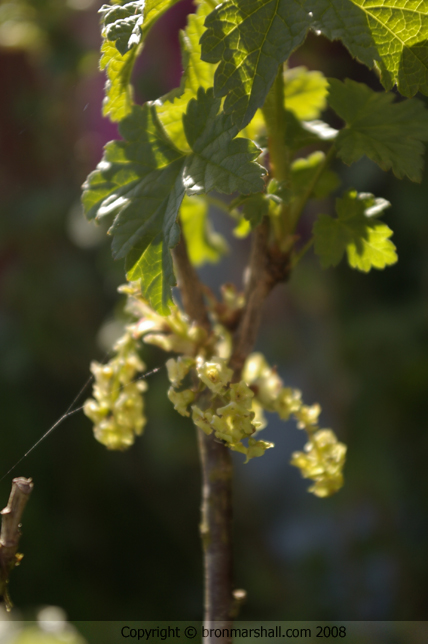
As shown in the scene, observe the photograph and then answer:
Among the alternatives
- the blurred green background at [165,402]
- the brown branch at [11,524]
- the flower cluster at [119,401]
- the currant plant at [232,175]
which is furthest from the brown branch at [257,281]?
the blurred green background at [165,402]

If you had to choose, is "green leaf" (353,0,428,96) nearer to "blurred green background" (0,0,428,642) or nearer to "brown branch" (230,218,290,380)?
"brown branch" (230,218,290,380)

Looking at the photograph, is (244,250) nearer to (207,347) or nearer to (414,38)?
(207,347)

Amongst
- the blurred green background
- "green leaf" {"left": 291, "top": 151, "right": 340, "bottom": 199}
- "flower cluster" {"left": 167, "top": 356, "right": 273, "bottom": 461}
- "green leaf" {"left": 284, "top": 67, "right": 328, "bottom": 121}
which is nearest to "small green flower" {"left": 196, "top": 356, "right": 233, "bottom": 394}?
"flower cluster" {"left": 167, "top": 356, "right": 273, "bottom": 461}

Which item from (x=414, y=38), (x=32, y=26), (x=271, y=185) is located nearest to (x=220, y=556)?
(x=271, y=185)

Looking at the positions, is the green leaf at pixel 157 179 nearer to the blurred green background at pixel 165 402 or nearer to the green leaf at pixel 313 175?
the green leaf at pixel 313 175

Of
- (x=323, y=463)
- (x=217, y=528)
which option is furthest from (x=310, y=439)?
(x=217, y=528)

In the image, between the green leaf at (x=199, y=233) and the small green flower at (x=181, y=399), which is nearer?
the small green flower at (x=181, y=399)
